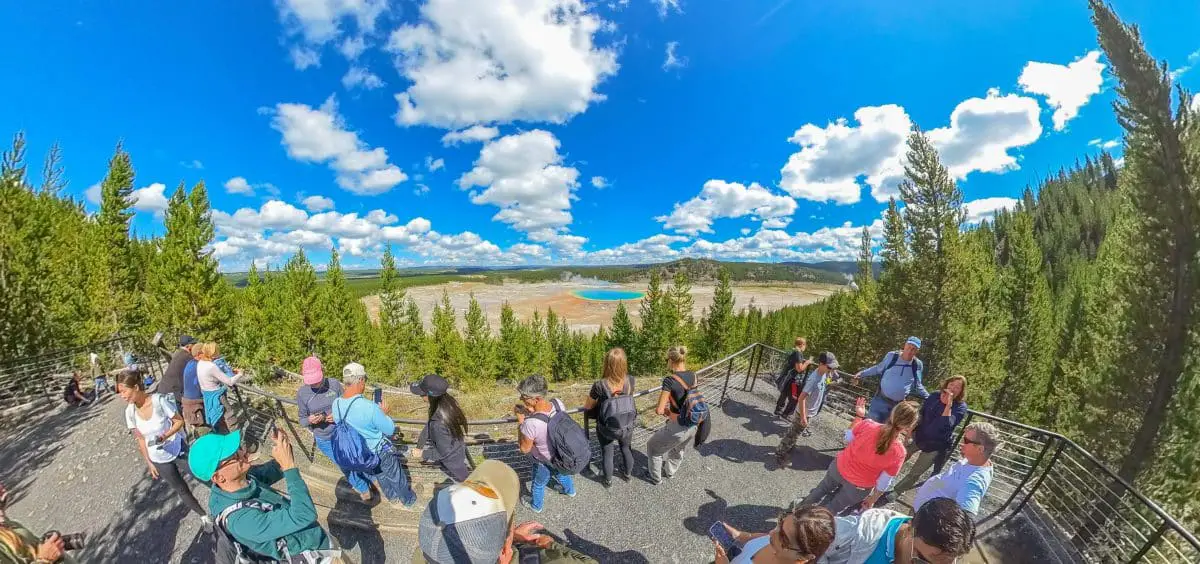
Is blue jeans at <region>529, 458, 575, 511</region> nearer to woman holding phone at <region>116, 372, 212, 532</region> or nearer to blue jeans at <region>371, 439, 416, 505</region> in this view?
blue jeans at <region>371, 439, 416, 505</region>

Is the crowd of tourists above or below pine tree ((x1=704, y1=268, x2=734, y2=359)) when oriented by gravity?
above

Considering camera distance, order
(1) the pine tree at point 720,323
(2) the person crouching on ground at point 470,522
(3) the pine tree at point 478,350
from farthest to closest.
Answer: (3) the pine tree at point 478,350 < (1) the pine tree at point 720,323 < (2) the person crouching on ground at point 470,522

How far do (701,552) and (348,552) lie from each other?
4.09 m

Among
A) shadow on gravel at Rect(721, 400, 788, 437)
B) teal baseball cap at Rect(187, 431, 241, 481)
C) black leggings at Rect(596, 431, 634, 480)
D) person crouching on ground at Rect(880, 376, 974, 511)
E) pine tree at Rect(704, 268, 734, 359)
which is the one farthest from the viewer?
pine tree at Rect(704, 268, 734, 359)

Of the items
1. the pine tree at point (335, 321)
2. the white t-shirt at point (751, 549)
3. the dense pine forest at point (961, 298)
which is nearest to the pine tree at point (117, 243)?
the dense pine forest at point (961, 298)

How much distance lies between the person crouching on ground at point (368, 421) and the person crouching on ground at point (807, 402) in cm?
556

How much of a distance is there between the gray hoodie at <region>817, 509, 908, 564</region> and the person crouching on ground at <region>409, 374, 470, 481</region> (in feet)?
11.1

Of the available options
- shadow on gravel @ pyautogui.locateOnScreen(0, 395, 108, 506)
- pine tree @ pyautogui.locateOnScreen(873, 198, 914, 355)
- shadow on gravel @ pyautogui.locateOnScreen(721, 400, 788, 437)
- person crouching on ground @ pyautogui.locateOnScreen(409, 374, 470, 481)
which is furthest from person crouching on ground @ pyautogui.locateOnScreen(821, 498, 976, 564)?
pine tree @ pyautogui.locateOnScreen(873, 198, 914, 355)

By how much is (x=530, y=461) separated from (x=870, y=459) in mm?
4333

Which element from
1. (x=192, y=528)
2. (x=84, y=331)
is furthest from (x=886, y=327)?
(x=84, y=331)

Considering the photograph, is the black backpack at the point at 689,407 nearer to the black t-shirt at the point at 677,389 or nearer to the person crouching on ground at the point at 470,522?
the black t-shirt at the point at 677,389

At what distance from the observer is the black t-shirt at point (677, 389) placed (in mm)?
4965

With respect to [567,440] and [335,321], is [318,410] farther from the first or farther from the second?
[335,321]

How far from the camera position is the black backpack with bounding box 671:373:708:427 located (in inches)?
195
